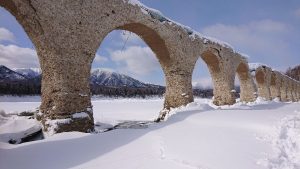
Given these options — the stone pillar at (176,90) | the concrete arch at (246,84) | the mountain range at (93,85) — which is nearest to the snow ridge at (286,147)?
the stone pillar at (176,90)

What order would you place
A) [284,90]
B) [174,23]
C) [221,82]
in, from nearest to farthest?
[174,23] < [221,82] < [284,90]

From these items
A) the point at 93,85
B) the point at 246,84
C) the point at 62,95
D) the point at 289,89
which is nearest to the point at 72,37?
the point at 62,95

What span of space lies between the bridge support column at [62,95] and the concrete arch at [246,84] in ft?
42.1

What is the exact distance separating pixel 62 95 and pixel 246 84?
14.2m

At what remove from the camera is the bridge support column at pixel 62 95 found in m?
6.10

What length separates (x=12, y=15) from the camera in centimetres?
588

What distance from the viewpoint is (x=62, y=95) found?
6.18 m

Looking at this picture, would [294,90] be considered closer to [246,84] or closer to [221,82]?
[246,84]

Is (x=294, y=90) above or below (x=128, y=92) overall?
below

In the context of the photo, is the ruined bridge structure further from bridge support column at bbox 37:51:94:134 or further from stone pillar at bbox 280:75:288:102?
stone pillar at bbox 280:75:288:102

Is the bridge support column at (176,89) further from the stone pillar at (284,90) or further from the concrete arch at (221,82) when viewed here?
the stone pillar at (284,90)

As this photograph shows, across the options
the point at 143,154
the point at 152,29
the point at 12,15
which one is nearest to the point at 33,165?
the point at 143,154

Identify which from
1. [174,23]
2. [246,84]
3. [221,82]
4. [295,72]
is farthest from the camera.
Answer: [295,72]

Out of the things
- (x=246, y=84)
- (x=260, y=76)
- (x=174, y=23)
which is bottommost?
(x=246, y=84)
